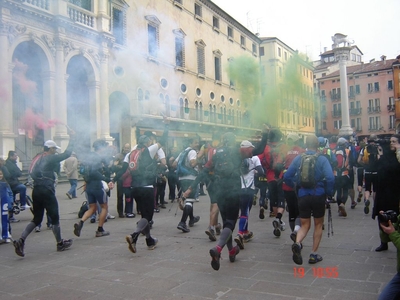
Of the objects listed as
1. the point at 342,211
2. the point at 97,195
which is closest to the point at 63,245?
the point at 97,195

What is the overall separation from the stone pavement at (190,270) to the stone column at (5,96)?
29.0ft

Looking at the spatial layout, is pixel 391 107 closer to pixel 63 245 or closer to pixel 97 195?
pixel 97 195

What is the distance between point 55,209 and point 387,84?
60588mm

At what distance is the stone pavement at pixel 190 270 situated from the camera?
12.8ft

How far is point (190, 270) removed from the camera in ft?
15.4

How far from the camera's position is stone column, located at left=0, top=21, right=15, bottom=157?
1409cm

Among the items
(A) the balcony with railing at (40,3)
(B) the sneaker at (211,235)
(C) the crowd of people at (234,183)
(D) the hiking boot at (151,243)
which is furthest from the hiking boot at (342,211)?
(A) the balcony with railing at (40,3)

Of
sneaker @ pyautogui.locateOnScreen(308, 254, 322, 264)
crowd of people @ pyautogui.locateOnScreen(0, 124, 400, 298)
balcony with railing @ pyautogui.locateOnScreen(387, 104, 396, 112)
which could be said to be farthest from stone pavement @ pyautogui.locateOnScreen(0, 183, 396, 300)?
balcony with railing @ pyautogui.locateOnScreen(387, 104, 396, 112)

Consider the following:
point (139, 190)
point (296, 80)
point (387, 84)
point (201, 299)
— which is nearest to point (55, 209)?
point (139, 190)

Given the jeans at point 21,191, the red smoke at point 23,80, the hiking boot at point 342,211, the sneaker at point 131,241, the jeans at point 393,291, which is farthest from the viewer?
the red smoke at point 23,80

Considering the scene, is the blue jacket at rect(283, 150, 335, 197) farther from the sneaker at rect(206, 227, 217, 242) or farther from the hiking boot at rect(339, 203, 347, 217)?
the hiking boot at rect(339, 203, 347, 217)

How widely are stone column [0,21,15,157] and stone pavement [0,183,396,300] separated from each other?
8.83 m

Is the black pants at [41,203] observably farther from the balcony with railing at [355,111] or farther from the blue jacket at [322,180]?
the balcony with railing at [355,111]

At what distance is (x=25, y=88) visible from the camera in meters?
15.9
